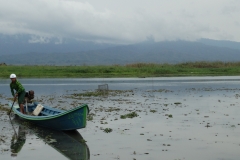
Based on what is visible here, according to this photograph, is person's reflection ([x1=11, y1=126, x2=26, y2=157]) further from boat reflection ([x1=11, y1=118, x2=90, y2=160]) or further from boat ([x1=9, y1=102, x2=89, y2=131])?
boat ([x1=9, y1=102, x2=89, y2=131])

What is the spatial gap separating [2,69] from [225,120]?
2301 inches

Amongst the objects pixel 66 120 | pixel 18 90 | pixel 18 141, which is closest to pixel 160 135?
pixel 66 120

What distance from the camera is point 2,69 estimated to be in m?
69.8

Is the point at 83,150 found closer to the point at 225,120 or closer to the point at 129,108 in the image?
the point at 225,120

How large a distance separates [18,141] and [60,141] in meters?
1.62

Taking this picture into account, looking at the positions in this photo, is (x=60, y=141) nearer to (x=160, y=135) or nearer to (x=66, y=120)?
(x=66, y=120)

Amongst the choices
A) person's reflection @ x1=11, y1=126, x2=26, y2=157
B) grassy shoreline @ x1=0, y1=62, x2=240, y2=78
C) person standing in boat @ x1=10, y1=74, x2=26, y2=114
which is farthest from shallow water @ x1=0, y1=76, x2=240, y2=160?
grassy shoreline @ x1=0, y1=62, x2=240, y2=78

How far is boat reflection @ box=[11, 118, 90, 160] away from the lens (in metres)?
12.7

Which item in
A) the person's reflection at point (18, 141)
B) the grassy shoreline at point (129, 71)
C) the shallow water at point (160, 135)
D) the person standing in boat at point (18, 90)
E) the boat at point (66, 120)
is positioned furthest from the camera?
the grassy shoreline at point (129, 71)

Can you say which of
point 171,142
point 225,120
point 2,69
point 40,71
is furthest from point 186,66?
point 171,142

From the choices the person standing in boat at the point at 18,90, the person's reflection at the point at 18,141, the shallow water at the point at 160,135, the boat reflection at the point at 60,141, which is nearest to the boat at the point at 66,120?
the boat reflection at the point at 60,141

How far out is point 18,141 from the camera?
14.4 m

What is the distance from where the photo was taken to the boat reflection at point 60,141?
41.7ft

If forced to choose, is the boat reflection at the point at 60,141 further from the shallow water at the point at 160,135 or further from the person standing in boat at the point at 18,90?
the person standing in boat at the point at 18,90
